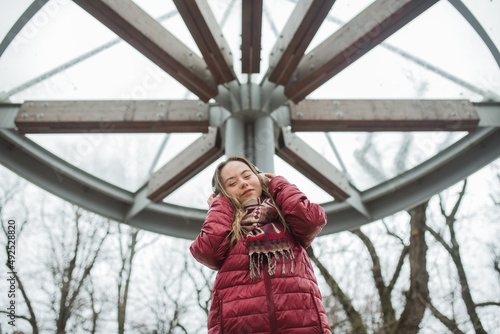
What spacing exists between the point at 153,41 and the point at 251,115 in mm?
1373

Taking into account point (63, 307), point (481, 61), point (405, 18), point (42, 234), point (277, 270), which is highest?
point (42, 234)

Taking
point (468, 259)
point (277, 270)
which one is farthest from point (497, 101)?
point (468, 259)

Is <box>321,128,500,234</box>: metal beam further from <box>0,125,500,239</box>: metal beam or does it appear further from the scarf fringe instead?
A: the scarf fringe

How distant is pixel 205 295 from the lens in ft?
38.4

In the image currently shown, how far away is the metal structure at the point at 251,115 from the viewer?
3.50 m

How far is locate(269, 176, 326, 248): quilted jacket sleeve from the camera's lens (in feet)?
6.73

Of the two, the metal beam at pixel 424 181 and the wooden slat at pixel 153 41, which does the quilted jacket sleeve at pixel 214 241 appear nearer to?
the wooden slat at pixel 153 41

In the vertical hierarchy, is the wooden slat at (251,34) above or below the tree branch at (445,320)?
above

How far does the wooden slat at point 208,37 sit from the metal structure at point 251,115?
0.03 feet

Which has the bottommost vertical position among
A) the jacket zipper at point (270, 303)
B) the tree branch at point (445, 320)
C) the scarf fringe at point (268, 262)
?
the jacket zipper at point (270, 303)

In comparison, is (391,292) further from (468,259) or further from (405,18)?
(405,18)

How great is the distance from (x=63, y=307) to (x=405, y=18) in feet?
31.6

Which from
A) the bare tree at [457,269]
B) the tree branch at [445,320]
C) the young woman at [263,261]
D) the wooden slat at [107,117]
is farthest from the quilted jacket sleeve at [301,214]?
the bare tree at [457,269]

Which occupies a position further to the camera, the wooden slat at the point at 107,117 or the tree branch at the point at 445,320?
the tree branch at the point at 445,320
